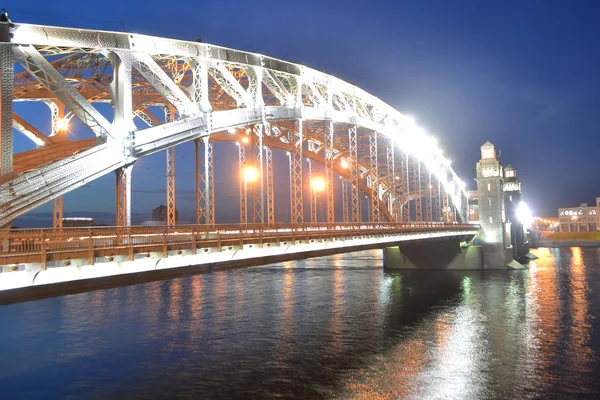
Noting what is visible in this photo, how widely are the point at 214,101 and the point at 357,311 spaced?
1863 centimetres

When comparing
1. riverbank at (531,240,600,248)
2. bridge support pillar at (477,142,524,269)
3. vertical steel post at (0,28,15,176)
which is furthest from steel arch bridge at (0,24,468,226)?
riverbank at (531,240,600,248)

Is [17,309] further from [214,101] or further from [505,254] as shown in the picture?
[505,254]

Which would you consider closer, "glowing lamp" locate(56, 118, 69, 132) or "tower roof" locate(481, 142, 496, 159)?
"glowing lamp" locate(56, 118, 69, 132)

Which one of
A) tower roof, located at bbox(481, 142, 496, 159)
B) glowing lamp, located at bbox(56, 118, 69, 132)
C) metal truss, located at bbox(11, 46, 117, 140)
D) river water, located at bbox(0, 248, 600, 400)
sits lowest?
river water, located at bbox(0, 248, 600, 400)

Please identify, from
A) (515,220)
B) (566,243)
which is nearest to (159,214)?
(515,220)

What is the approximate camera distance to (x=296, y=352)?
2580 cm

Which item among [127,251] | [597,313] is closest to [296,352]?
[127,251]

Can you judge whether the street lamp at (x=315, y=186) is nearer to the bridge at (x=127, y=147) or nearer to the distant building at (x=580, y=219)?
the bridge at (x=127, y=147)

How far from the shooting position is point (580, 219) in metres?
180

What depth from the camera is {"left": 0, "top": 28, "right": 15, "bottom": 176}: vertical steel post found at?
18875mm

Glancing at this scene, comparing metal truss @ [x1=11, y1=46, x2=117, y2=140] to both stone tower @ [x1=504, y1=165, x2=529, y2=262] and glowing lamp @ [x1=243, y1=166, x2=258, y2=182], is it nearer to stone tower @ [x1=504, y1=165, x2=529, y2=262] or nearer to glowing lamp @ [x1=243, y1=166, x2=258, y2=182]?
glowing lamp @ [x1=243, y1=166, x2=258, y2=182]

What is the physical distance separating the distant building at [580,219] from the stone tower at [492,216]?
12103 cm

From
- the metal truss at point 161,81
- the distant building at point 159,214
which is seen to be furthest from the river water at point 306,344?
the distant building at point 159,214

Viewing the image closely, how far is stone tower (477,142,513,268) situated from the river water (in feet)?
65.4
